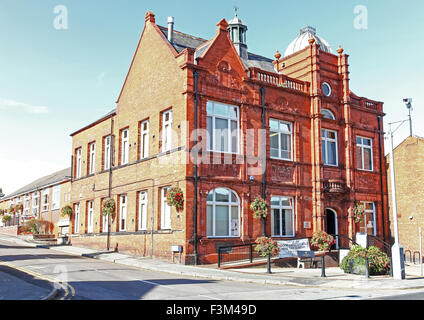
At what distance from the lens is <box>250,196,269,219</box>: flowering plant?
22013 millimetres

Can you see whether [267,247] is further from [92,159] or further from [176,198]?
[92,159]

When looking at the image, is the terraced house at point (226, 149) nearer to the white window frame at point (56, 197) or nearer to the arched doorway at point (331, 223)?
the arched doorway at point (331, 223)

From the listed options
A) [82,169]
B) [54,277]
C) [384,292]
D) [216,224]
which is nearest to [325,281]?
[384,292]

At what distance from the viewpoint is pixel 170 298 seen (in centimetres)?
1092

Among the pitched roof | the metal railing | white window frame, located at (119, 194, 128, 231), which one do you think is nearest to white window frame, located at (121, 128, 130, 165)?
white window frame, located at (119, 194, 128, 231)

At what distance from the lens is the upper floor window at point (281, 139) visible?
24094 mm

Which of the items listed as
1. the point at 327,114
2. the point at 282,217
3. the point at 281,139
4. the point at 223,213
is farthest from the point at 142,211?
the point at 327,114

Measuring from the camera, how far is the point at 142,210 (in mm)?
24516

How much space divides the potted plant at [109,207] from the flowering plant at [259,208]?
29.5 feet

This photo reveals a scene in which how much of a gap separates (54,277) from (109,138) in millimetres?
15409

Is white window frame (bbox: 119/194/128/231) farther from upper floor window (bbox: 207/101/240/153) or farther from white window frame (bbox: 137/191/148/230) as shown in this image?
upper floor window (bbox: 207/101/240/153)

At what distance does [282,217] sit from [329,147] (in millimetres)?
5745

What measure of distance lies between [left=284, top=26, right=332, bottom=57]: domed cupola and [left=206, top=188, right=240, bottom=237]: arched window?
43.6 ft

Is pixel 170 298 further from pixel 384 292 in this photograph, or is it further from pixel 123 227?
pixel 123 227
